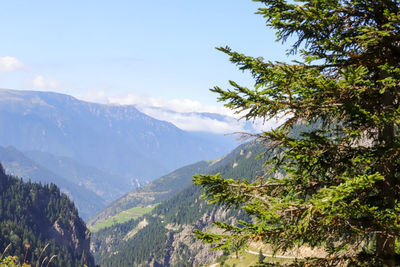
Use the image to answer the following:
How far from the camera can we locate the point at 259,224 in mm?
9641

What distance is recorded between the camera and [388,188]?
10.8m

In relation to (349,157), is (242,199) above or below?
below

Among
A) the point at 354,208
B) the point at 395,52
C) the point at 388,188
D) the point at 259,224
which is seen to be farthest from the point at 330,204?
the point at 395,52

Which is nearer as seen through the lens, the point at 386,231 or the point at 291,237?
the point at 386,231

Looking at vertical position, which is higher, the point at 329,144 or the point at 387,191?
the point at 329,144

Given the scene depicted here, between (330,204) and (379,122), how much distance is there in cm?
274

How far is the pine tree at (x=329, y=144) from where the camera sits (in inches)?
377

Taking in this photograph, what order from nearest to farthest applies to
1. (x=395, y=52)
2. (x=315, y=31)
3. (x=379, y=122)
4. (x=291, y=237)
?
(x=379, y=122) → (x=291, y=237) → (x=395, y=52) → (x=315, y=31)

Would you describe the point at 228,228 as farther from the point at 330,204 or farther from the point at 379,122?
the point at 379,122

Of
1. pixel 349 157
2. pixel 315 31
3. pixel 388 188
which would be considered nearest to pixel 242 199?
pixel 349 157

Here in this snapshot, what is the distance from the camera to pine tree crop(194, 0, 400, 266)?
9.58 m

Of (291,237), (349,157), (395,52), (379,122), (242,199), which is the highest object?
(395,52)

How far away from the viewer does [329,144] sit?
10.6 m

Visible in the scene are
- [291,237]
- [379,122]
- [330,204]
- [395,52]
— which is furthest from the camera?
[395,52]
